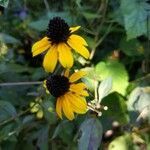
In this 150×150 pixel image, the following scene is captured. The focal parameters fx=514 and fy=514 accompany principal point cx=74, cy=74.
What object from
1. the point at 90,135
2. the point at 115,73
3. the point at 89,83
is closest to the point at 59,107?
the point at 90,135

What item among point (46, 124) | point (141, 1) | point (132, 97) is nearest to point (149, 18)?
point (141, 1)

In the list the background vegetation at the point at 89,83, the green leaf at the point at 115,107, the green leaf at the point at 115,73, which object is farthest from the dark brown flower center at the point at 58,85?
the green leaf at the point at 115,73

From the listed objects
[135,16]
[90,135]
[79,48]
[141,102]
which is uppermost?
[79,48]

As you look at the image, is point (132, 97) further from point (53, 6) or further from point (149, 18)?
point (53, 6)

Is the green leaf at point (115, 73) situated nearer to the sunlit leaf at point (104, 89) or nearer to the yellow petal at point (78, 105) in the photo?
the sunlit leaf at point (104, 89)

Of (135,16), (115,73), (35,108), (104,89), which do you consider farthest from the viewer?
(115,73)

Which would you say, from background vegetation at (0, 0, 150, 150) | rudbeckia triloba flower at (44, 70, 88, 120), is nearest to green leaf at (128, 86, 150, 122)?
background vegetation at (0, 0, 150, 150)

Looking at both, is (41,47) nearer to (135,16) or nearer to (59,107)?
(59,107)
